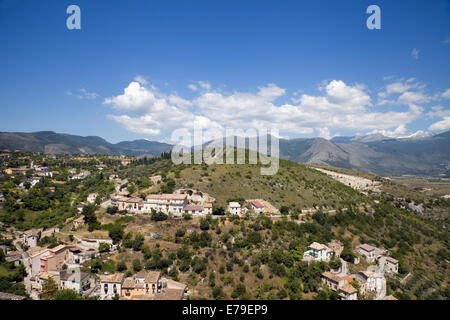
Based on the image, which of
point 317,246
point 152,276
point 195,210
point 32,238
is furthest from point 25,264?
point 317,246

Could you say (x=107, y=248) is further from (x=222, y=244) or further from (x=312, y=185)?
(x=312, y=185)

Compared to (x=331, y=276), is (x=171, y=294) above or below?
above

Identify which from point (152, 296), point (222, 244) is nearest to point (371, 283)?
point (222, 244)

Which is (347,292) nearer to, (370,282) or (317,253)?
(370,282)

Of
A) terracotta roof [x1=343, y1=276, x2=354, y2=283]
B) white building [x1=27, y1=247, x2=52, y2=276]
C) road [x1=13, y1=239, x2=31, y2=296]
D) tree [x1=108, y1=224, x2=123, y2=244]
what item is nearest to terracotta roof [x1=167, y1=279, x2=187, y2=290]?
tree [x1=108, y1=224, x2=123, y2=244]

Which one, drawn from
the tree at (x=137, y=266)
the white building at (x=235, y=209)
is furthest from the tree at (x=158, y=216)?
the white building at (x=235, y=209)

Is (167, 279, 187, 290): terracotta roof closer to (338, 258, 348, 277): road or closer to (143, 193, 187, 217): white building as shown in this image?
(143, 193, 187, 217): white building
